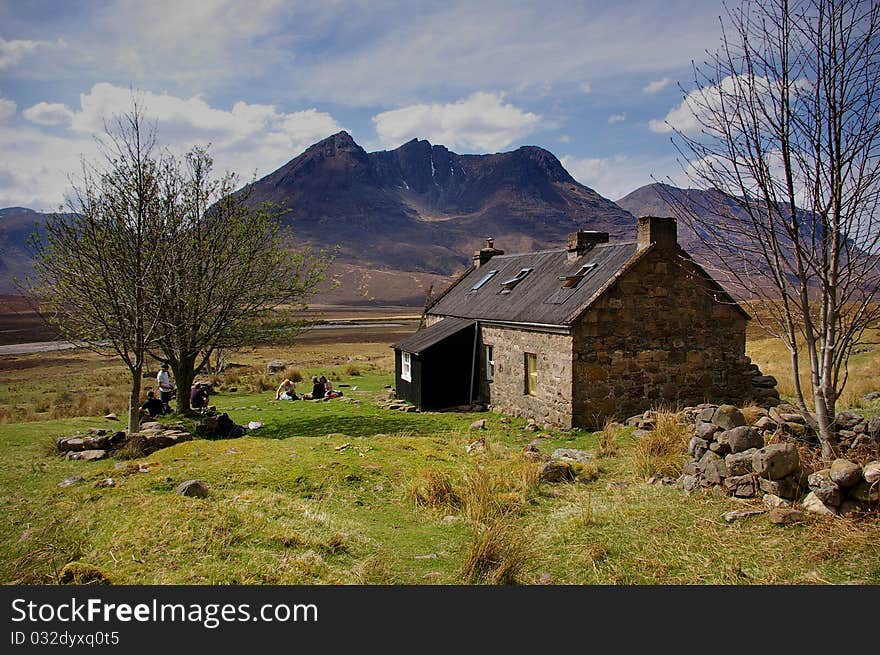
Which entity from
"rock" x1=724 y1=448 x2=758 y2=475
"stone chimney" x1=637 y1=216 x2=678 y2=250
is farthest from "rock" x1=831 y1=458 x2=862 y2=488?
"stone chimney" x1=637 y1=216 x2=678 y2=250

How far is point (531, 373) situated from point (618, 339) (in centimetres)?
349

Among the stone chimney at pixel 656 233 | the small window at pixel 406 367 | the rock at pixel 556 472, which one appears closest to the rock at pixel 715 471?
the rock at pixel 556 472

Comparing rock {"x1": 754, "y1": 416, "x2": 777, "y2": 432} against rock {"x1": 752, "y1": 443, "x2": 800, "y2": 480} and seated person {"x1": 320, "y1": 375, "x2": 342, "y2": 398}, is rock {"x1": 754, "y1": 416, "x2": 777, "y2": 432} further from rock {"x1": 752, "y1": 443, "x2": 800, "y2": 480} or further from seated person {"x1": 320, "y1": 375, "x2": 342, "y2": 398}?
seated person {"x1": 320, "y1": 375, "x2": 342, "y2": 398}

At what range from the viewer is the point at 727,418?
10.9 m

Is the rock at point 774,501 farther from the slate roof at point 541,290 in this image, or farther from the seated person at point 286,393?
the seated person at point 286,393

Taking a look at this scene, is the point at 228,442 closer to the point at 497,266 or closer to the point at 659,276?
the point at 659,276

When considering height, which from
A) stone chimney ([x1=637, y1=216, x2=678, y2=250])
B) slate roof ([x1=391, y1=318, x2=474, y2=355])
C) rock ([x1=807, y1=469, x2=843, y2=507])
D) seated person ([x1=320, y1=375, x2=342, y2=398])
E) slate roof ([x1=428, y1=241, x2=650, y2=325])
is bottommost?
seated person ([x1=320, y1=375, x2=342, y2=398])

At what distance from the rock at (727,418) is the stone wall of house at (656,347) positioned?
7.74 m

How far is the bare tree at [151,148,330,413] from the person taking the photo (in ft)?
63.9

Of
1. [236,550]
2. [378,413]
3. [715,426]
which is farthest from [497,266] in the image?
[236,550]

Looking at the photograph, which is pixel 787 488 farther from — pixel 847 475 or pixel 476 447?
pixel 476 447

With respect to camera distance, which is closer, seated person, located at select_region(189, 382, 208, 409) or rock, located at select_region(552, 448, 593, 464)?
rock, located at select_region(552, 448, 593, 464)

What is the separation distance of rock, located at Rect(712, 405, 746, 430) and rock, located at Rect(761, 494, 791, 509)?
2.22 metres

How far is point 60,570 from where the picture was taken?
685cm
